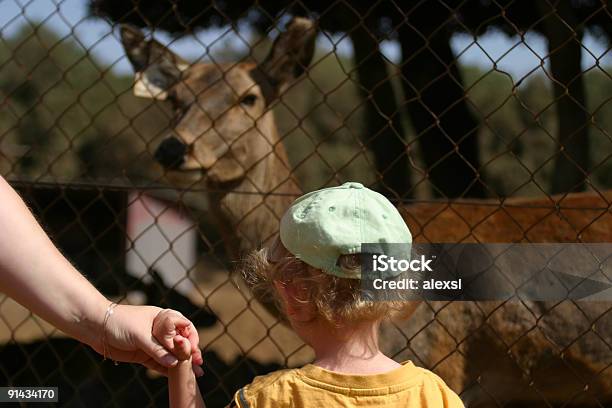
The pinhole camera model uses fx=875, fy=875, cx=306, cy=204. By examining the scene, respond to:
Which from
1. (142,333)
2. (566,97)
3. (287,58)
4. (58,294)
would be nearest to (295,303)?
(142,333)

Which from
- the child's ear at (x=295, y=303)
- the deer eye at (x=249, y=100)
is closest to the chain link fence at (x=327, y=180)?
the deer eye at (x=249, y=100)

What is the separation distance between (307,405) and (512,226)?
2.38 metres

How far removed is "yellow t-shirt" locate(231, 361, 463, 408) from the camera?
5.25ft

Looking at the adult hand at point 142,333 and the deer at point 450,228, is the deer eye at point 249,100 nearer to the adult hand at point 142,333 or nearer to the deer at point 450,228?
the deer at point 450,228

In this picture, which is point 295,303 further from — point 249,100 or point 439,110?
point 439,110

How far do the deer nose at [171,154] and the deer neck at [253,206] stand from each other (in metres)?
0.32

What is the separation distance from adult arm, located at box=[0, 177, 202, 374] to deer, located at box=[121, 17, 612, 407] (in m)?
1.57

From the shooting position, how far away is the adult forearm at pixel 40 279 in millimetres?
1535

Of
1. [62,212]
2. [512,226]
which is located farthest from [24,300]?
[62,212]

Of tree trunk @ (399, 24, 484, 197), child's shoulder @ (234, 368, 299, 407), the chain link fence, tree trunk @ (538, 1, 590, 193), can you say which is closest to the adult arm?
child's shoulder @ (234, 368, 299, 407)

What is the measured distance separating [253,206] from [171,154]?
565 millimetres

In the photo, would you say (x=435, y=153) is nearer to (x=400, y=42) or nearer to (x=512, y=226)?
(x=400, y=42)

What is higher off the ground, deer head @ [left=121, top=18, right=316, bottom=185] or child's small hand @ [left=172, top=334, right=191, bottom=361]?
deer head @ [left=121, top=18, right=316, bottom=185]

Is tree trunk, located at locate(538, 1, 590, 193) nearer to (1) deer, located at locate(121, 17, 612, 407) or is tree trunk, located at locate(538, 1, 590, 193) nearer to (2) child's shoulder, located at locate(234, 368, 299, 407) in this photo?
(1) deer, located at locate(121, 17, 612, 407)
